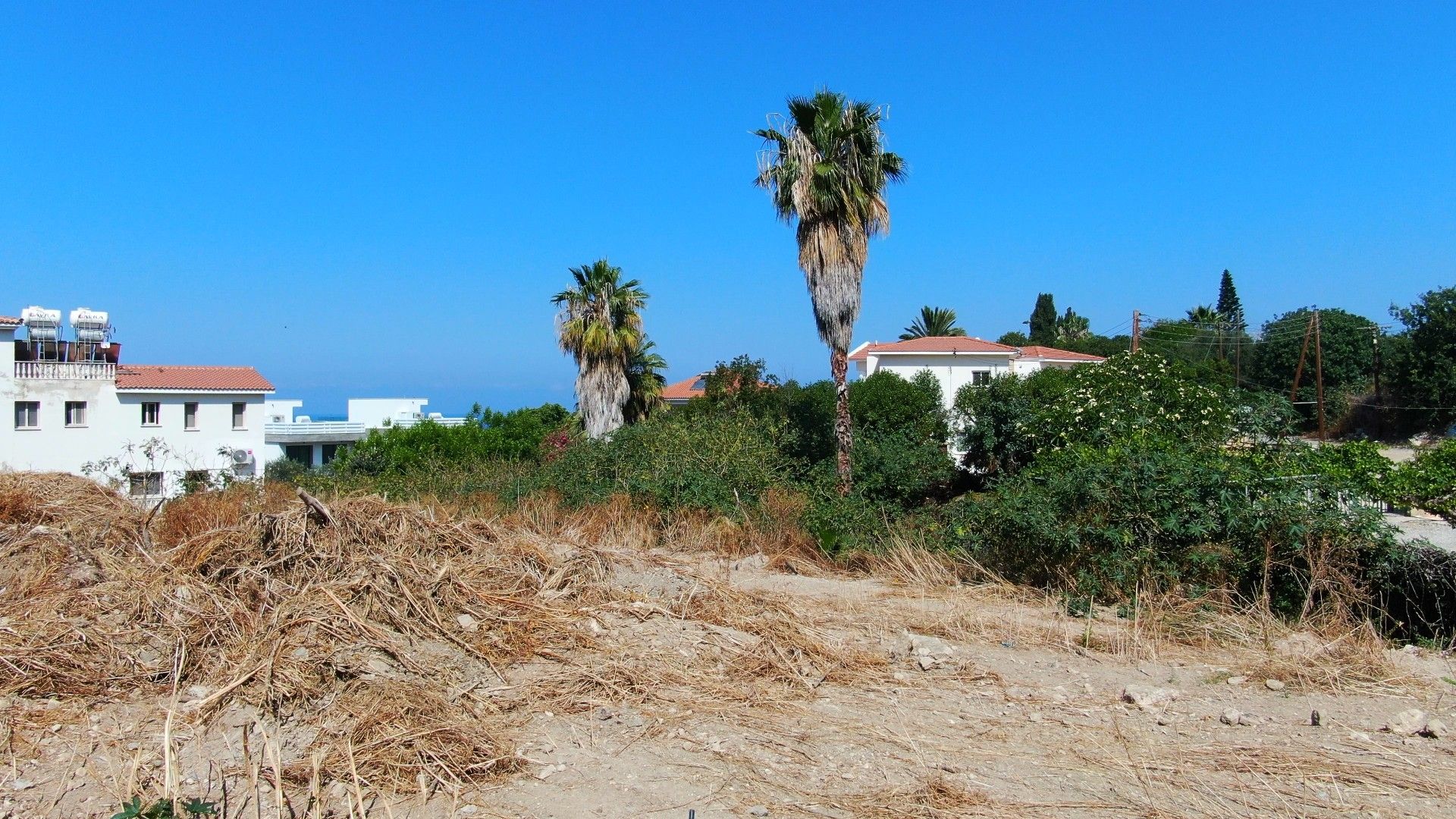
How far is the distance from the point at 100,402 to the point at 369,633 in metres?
35.1

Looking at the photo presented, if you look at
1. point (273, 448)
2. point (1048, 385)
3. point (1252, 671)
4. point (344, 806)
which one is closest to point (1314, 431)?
point (1048, 385)

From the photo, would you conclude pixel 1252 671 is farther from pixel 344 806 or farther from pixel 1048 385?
pixel 1048 385

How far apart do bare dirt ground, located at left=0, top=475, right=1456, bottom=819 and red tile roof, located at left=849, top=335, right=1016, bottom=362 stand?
99.5ft

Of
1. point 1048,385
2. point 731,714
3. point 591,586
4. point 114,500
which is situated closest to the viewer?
point 731,714

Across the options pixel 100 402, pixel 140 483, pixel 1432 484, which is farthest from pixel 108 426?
pixel 1432 484

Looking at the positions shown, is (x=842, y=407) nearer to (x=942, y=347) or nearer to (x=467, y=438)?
(x=467, y=438)

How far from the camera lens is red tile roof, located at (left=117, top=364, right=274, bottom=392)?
3469cm

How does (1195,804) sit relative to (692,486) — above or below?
below

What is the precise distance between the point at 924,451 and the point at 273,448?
35761 millimetres

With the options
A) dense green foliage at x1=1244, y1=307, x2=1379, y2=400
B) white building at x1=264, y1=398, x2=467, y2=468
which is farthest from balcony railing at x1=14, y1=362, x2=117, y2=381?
dense green foliage at x1=1244, y1=307, x2=1379, y2=400

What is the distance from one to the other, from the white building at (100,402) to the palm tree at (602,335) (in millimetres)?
12990

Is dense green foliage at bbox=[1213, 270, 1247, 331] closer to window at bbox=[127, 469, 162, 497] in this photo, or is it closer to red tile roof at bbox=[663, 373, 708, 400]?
red tile roof at bbox=[663, 373, 708, 400]

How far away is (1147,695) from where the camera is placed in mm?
5199

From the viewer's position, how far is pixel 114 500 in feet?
30.5
